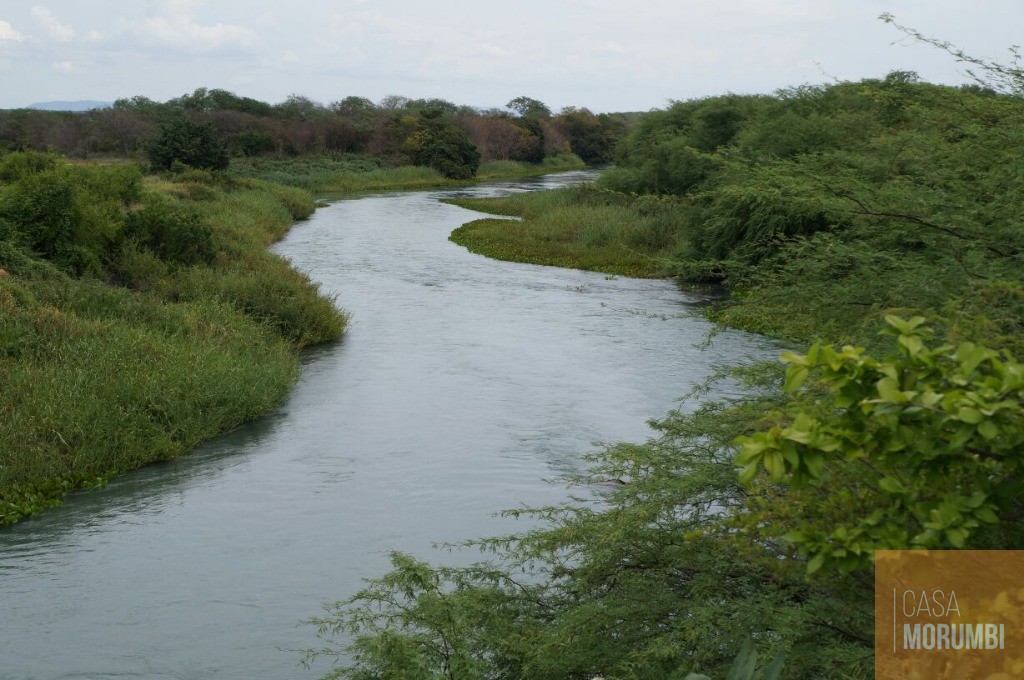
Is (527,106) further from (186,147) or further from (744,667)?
(744,667)

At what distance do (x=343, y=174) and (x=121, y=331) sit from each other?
44.2 meters

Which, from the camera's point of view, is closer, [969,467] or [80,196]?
[969,467]

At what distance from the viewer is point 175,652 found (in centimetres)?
Result: 742

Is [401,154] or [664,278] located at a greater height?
[401,154]

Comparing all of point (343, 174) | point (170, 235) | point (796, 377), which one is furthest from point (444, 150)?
point (796, 377)

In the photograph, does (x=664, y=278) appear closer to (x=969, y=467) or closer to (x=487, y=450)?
(x=487, y=450)

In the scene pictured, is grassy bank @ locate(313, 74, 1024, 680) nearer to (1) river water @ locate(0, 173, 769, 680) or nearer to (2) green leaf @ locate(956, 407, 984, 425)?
(2) green leaf @ locate(956, 407, 984, 425)

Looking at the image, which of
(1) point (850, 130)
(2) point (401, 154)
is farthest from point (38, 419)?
(2) point (401, 154)

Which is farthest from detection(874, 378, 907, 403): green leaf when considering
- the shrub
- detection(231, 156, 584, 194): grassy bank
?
detection(231, 156, 584, 194): grassy bank

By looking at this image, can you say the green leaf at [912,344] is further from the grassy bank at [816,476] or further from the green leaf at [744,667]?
the green leaf at [744,667]

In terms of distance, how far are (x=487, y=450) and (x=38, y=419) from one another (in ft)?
15.8

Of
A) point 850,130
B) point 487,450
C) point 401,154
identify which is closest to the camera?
point 487,450

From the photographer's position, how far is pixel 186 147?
41.6 m

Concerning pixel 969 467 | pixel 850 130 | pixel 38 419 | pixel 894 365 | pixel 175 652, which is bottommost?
pixel 175 652
